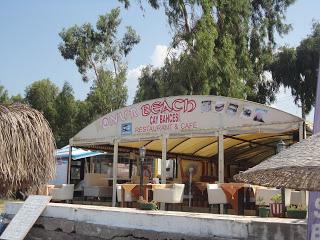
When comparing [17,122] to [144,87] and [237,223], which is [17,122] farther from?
[144,87]

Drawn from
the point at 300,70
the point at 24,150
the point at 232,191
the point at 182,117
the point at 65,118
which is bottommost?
the point at 232,191

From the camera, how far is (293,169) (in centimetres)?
329

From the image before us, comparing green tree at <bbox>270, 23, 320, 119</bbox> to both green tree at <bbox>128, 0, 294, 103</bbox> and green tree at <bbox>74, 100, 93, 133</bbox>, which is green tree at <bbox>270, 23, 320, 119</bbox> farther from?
green tree at <bbox>74, 100, 93, 133</bbox>

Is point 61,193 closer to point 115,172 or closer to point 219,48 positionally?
point 115,172

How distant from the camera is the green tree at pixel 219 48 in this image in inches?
895

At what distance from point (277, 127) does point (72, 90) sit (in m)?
30.0

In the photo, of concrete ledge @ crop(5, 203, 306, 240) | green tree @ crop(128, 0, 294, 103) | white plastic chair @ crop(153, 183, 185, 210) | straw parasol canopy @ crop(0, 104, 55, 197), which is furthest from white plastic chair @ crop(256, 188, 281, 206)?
green tree @ crop(128, 0, 294, 103)

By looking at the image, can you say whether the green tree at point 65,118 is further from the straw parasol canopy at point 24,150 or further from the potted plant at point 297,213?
the potted plant at point 297,213

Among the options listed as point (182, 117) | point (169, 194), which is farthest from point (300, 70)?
point (169, 194)

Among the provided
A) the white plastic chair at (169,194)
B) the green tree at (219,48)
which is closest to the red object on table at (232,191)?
the white plastic chair at (169,194)

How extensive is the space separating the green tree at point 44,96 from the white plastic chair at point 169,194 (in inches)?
1091

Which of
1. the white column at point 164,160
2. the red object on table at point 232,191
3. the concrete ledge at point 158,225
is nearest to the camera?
the concrete ledge at point 158,225

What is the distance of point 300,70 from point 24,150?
76.8ft

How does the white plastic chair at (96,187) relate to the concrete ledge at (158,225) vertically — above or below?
above
